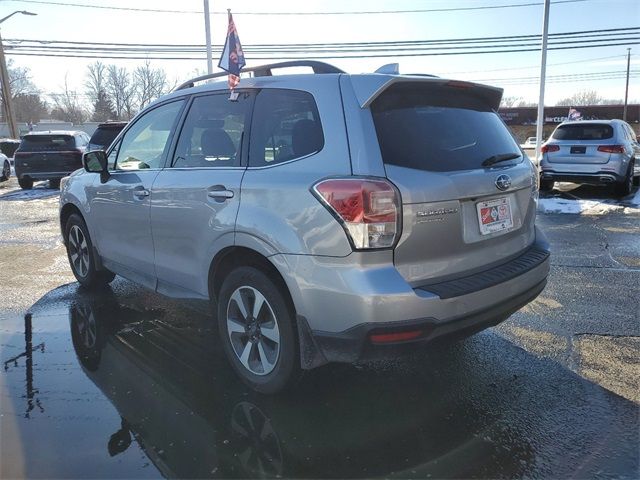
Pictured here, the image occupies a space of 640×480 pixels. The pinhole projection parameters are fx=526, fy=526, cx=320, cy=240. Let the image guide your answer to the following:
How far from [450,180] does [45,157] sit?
49.6 feet

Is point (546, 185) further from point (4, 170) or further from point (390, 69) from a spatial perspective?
point (4, 170)

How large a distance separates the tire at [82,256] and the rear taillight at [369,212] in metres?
3.32

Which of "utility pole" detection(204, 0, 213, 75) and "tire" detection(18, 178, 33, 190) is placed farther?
"utility pole" detection(204, 0, 213, 75)

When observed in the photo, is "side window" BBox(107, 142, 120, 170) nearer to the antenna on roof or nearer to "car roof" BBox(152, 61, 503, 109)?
"car roof" BBox(152, 61, 503, 109)

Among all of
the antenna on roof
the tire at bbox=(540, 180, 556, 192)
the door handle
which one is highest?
the antenna on roof

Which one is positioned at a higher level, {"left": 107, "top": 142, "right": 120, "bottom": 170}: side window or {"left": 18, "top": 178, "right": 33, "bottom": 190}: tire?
{"left": 107, "top": 142, "right": 120, "bottom": 170}: side window

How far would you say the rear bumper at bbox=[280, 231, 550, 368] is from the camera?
2.52 metres

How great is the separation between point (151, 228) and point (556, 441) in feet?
9.71

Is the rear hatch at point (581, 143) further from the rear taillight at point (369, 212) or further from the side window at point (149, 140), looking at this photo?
the rear taillight at point (369, 212)

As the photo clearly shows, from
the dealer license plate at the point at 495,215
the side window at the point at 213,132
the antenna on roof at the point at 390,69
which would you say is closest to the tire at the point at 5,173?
the side window at the point at 213,132

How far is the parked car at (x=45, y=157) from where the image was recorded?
1504 cm

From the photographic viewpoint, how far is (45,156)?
1505 cm

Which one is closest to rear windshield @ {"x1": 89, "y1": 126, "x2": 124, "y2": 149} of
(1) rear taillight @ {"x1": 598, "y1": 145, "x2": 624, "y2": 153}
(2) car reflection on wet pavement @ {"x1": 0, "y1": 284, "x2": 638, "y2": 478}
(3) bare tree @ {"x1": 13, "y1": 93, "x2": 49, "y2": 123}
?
(2) car reflection on wet pavement @ {"x1": 0, "y1": 284, "x2": 638, "y2": 478}

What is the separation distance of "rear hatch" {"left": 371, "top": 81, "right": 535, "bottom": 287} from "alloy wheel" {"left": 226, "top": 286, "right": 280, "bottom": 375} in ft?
2.93
